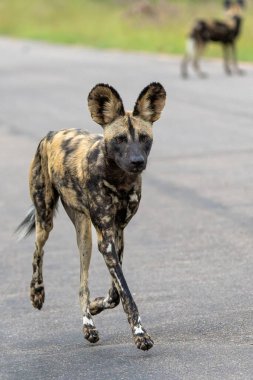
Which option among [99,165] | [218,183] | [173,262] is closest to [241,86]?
[218,183]

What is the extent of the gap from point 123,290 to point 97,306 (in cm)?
53

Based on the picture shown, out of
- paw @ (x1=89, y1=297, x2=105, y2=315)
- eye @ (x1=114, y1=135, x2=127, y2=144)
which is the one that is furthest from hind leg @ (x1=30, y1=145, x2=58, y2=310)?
eye @ (x1=114, y1=135, x2=127, y2=144)

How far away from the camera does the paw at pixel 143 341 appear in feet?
19.2

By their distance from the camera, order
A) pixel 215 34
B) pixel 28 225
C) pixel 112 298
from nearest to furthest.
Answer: pixel 112 298 → pixel 28 225 → pixel 215 34

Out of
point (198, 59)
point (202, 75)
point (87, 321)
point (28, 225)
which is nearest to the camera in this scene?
point (87, 321)

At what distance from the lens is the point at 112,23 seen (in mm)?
41594

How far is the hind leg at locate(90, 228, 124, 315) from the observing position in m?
6.49

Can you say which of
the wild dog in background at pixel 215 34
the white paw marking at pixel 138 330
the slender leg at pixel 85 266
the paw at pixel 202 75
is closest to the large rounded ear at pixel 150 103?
the slender leg at pixel 85 266

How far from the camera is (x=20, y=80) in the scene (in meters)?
24.2

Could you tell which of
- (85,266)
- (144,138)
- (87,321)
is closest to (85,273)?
(85,266)

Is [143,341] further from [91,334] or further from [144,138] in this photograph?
[144,138]

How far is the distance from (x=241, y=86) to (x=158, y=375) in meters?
15.4

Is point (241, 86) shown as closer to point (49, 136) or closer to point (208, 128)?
point (208, 128)

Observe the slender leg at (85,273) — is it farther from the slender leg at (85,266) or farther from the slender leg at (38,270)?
the slender leg at (38,270)
